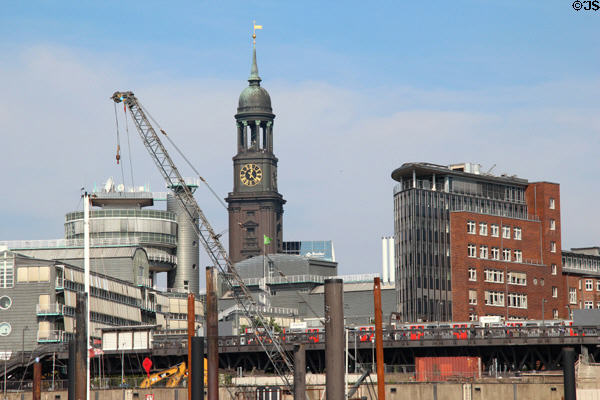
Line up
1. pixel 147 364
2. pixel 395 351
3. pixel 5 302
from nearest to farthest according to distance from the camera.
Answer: pixel 147 364, pixel 395 351, pixel 5 302

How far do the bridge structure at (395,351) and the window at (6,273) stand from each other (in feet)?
41.4

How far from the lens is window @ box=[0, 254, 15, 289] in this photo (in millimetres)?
156625

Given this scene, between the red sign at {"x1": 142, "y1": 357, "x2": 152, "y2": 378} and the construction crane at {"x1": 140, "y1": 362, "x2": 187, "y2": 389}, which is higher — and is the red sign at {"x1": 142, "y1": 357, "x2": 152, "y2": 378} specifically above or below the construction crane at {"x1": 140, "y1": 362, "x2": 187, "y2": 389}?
above

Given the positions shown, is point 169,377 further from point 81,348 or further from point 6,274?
point 81,348

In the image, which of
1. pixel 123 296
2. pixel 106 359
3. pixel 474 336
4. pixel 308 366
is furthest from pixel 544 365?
pixel 123 296

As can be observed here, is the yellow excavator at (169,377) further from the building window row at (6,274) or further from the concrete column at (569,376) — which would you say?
the concrete column at (569,376)

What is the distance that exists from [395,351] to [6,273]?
55008 mm

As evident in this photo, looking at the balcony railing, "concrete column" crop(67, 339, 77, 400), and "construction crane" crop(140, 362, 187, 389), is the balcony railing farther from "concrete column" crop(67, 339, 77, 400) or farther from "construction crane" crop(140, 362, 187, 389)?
"concrete column" crop(67, 339, 77, 400)

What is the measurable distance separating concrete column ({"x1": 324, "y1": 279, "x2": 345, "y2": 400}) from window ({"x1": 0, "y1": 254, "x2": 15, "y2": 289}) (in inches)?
4804

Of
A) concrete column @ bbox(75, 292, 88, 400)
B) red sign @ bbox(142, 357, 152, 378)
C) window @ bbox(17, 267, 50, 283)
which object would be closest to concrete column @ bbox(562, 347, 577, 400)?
concrete column @ bbox(75, 292, 88, 400)

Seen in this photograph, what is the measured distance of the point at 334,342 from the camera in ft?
135

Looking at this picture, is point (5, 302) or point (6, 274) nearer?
point (5, 302)

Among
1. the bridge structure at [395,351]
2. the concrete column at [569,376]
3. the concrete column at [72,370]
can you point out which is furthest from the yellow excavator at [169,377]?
the concrete column at [569,376]

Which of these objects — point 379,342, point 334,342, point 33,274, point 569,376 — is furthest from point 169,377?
point 334,342
